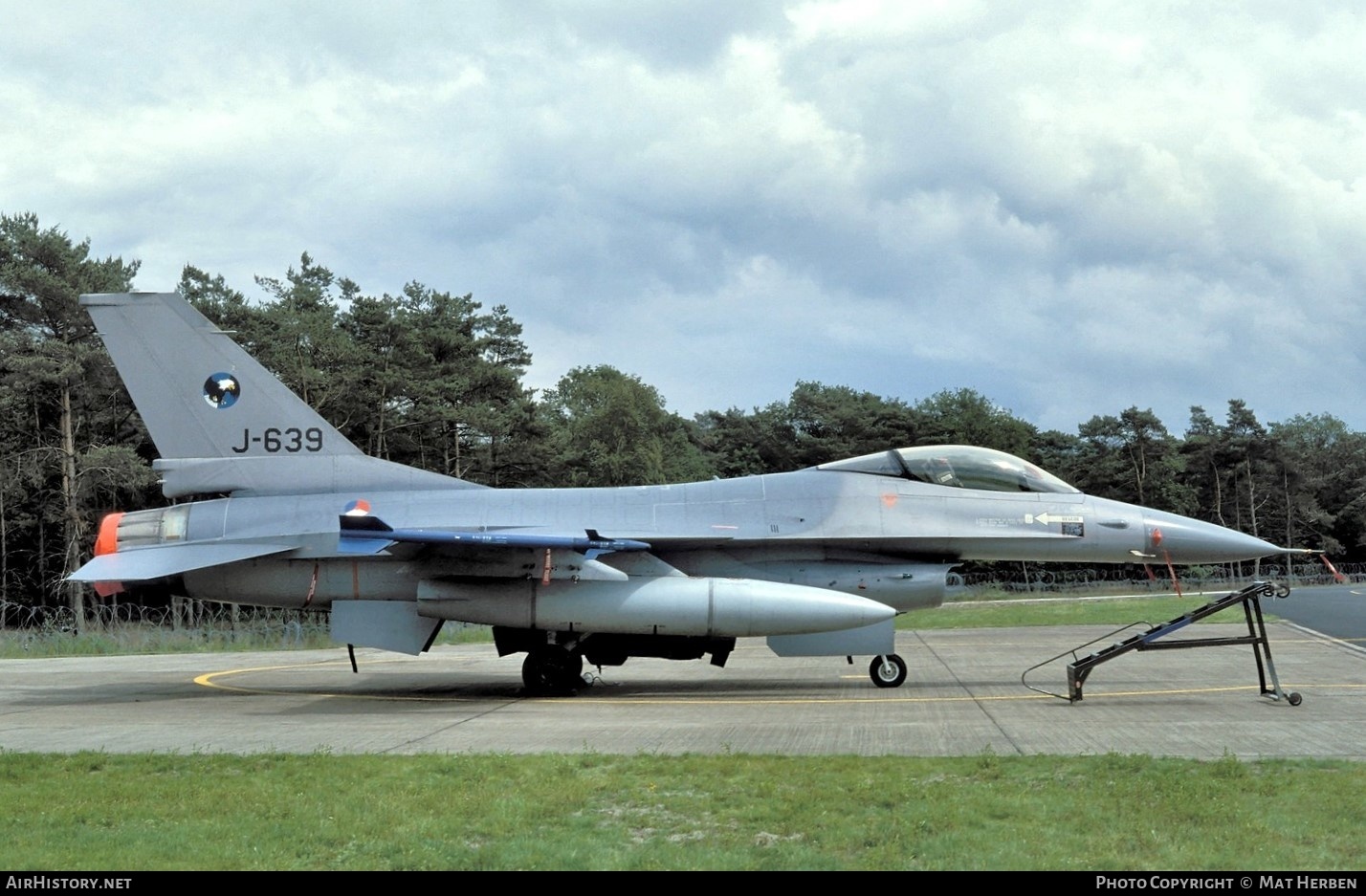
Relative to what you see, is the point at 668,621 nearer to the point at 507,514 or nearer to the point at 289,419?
the point at 507,514

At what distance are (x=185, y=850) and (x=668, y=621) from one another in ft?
23.4

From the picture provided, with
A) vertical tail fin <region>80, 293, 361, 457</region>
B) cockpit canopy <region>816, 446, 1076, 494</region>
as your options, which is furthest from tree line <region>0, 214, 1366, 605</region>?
cockpit canopy <region>816, 446, 1076, 494</region>

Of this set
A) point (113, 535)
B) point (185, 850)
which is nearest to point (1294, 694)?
point (185, 850)

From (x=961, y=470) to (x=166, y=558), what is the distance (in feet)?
31.7

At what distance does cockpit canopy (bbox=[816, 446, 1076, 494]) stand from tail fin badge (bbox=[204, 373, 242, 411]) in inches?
294

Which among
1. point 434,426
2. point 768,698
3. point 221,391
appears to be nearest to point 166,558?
point 221,391

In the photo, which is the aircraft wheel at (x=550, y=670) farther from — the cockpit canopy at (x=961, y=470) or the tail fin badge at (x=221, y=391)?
the tail fin badge at (x=221, y=391)

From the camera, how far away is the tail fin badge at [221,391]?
1443cm

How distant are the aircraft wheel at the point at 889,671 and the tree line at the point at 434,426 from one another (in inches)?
615

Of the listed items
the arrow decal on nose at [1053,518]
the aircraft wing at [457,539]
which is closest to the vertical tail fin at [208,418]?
the aircraft wing at [457,539]

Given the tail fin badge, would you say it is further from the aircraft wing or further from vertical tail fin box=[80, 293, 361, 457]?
the aircraft wing

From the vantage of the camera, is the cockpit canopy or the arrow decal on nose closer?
the arrow decal on nose

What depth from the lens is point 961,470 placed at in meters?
14.1

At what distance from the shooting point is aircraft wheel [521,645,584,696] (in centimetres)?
1394
